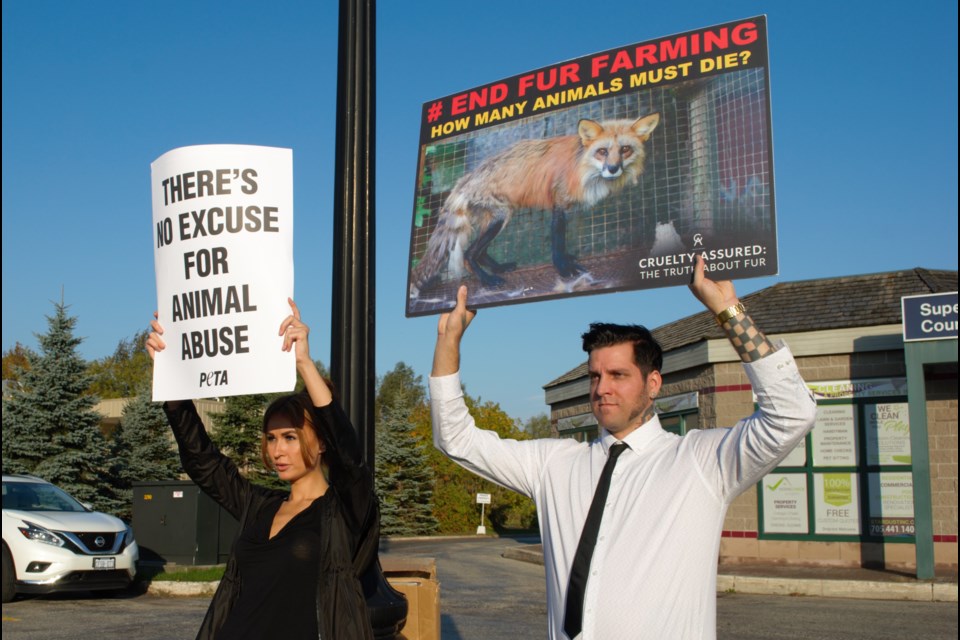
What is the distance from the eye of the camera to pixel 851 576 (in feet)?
51.8

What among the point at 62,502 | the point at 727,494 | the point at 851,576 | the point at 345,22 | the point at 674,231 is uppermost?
the point at 345,22

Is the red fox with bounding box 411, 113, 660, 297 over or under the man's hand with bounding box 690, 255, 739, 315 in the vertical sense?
over

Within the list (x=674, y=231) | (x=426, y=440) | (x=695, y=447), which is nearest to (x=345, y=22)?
(x=674, y=231)

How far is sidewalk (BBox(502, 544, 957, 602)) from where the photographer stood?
14.1m

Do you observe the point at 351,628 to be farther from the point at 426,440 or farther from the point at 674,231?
the point at 426,440

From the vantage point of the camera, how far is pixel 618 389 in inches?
120

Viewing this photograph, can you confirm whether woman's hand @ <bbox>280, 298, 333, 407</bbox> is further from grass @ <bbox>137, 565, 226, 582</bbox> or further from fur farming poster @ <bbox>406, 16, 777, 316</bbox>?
grass @ <bbox>137, 565, 226, 582</bbox>

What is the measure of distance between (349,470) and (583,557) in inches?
37.3

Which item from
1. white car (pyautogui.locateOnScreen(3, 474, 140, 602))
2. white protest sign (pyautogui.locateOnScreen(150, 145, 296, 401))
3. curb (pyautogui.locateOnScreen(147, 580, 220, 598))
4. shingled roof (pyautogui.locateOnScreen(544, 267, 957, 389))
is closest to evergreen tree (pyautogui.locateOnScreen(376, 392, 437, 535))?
shingled roof (pyautogui.locateOnScreen(544, 267, 957, 389))

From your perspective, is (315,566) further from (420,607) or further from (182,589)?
(182,589)

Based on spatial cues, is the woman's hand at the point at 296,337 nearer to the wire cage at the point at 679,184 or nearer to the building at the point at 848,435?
the wire cage at the point at 679,184

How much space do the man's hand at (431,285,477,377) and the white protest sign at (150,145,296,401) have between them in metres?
0.56

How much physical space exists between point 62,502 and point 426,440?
3480 cm

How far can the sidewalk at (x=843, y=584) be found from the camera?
556 inches
